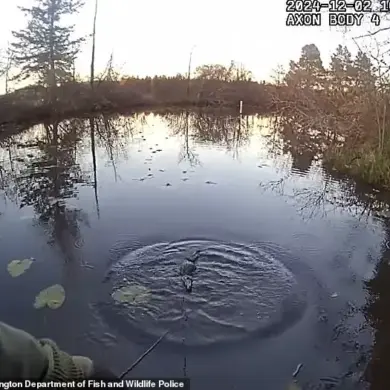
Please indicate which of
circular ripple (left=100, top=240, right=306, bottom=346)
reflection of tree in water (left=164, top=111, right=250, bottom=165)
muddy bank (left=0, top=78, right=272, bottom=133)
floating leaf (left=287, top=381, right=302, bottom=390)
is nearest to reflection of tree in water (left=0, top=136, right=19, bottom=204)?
muddy bank (left=0, top=78, right=272, bottom=133)

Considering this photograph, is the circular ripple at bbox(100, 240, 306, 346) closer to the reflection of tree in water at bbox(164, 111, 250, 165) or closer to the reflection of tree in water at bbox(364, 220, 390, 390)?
the reflection of tree in water at bbox(364, 220, 390, 390)

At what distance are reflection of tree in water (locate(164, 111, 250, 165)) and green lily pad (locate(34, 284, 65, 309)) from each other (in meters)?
8.48

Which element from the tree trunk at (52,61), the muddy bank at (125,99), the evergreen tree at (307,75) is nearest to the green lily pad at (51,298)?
the evergreen tree at (307,75)

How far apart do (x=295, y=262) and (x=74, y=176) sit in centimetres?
716

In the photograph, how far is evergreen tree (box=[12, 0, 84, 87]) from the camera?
24.0 meters

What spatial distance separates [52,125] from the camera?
21016 millimetres

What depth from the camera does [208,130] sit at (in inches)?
864

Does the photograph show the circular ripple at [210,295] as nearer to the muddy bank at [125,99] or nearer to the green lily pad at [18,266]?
the green lily pad at [18,266]

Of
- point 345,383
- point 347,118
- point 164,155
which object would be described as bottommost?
point 345,383

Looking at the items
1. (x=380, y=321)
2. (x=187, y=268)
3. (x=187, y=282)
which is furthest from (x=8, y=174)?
(x=380, y=321)

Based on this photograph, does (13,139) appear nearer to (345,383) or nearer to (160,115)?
(160,115)

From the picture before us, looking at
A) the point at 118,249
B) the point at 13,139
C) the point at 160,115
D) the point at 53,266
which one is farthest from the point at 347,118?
the point at 160,115

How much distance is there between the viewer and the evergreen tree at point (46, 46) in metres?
24.0

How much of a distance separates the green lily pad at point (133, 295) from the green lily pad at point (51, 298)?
0.68 metres
